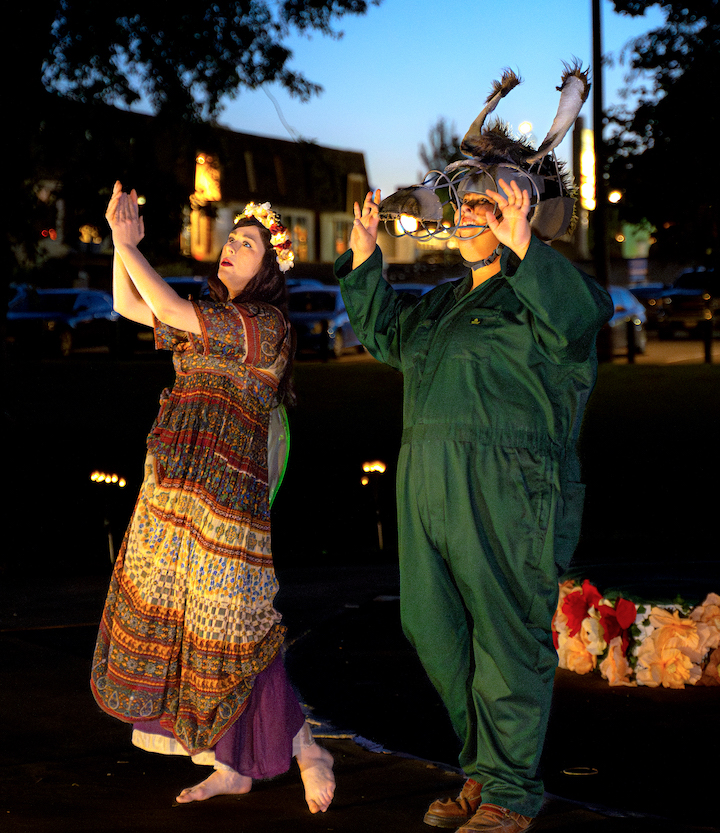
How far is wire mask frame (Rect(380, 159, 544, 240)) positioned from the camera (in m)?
3.71

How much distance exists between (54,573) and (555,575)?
5.28m

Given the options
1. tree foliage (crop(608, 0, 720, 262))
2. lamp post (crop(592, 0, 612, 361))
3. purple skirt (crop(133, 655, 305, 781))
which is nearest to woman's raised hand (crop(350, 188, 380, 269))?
purple skirt (crop(133, 655, 305, 781))

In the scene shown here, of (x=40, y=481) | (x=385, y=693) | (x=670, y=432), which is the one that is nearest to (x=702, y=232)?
(x=670, y=432)

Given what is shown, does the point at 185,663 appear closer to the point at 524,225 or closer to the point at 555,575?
the point at 555,575

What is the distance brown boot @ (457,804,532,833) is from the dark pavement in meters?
0.15

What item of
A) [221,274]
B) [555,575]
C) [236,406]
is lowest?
[555,575]

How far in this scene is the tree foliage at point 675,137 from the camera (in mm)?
11289

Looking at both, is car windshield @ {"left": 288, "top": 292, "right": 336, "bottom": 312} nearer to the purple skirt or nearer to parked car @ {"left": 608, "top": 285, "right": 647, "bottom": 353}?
parked car @ {"left": 608, "top": 285, "right": 647, "bottom": 353}

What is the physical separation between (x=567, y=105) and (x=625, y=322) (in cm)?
2348

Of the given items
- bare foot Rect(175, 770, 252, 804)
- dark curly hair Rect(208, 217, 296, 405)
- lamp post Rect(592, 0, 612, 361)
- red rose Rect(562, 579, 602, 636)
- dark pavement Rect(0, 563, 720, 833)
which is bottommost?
dark pavement Rect(0, 563, 720, 833)

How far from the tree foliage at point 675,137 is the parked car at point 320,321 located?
15131mm

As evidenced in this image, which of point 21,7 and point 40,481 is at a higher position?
point 21,7

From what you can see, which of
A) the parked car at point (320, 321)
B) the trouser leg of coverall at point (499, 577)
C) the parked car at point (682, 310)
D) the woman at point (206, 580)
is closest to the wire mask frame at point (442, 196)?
the woman at point (206, 580)

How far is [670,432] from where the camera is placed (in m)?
15.1
